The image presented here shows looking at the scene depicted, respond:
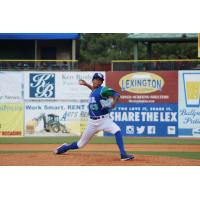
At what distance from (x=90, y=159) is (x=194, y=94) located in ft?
29.4

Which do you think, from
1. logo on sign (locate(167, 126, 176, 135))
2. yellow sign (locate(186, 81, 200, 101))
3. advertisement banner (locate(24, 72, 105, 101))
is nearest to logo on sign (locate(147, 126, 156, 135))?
logo on sign (locate(167, 126, 176, 135))

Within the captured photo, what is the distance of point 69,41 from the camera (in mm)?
31688

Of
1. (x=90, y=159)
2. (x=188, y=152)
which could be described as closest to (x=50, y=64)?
(x=188, y=152)

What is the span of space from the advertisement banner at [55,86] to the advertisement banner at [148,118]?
1512 millimetres

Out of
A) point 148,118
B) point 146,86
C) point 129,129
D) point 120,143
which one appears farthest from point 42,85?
point 120,143

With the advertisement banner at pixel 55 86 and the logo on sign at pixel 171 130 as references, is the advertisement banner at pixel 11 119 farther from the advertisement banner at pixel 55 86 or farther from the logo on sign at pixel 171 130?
the logo on sign at pixel 171 130

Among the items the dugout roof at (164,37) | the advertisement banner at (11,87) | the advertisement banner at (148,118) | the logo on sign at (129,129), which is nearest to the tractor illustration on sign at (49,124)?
the advertisement banner at (11,87)

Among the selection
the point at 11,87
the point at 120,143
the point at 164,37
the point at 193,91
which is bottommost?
the point at 120,143

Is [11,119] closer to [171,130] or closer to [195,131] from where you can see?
[171,130]

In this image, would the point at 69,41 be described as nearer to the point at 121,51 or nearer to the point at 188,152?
the point at 121,51

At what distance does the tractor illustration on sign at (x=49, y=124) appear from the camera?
21141 mm

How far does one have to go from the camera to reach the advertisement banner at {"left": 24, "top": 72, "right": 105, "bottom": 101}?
21.2 meters

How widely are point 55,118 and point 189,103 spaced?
192 inches

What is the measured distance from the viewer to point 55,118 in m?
21.1
